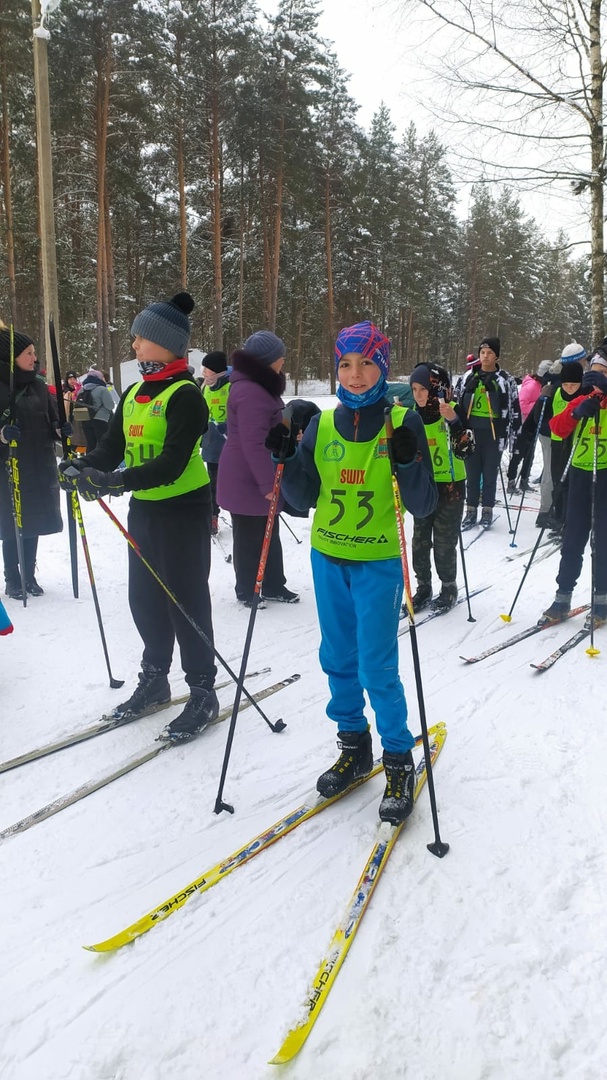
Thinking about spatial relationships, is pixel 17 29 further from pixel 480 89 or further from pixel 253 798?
pixel 253 798

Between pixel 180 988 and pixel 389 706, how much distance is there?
1330 mm

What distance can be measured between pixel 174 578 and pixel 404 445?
1651 millimetres

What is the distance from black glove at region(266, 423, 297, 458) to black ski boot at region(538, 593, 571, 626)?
3375 millimetres

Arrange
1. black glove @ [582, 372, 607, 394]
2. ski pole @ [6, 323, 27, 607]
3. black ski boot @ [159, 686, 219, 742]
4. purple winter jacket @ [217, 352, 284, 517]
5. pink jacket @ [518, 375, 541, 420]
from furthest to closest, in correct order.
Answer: pink jacket @ [518, 375, 541, 420], ski pole @ [6, 323, 27, 607], purple winter jacket @ [217, 352, 284, 517], black glove @ [582, 372, 607, 394], black ski boot @ [159, 686, 219, 742]

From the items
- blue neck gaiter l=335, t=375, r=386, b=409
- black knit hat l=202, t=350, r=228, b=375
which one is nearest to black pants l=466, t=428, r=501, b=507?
black knit hat l=202, t=350, r=228, b=375

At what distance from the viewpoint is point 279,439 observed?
2740 mm

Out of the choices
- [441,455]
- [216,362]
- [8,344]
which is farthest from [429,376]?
[8,344]

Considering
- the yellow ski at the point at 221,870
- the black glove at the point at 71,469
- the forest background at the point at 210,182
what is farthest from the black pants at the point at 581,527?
the forest background at the point at 210,182

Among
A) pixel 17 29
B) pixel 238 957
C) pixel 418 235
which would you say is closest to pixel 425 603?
pixel 238 957

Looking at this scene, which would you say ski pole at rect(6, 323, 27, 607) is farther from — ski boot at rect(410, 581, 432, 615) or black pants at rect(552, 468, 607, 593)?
black pants at rect(552, 468, 607, 593)

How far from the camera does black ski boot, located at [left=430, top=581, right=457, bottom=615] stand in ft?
18.6

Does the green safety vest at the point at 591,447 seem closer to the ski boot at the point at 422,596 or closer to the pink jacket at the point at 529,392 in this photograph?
the ski boot at the point at 422,596

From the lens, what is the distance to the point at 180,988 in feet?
Answer: 6.77

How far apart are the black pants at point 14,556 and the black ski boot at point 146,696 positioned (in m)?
2.42
